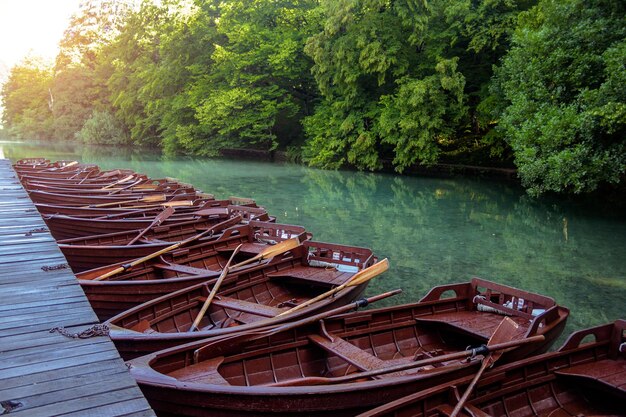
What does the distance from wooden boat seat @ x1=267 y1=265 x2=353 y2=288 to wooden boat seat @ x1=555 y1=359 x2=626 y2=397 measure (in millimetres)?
2901

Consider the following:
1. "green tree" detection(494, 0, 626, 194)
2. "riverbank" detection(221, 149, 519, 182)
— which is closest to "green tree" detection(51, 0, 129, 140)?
"riverbank" detection(221, 149, 519, 182)

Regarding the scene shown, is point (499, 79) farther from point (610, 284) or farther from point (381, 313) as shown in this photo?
point (381, 313)

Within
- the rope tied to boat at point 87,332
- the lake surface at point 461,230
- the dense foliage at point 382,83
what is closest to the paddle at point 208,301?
the rope tied to boat at point 87,332

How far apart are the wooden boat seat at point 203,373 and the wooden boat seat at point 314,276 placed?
9.25 ft

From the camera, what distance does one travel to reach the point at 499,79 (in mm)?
19562

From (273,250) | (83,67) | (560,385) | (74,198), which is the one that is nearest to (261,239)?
(273,250)

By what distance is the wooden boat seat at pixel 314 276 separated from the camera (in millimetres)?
6406

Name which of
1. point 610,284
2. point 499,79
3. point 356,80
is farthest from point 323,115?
point 610,284

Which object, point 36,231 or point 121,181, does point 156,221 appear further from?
point 121,181

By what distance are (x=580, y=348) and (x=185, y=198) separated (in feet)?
30.3

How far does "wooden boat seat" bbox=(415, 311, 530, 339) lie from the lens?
490cm

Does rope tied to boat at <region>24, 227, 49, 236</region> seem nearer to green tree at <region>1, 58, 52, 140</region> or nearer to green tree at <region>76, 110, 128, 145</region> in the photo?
green tree at <region>76, 110, 128, 145</region>

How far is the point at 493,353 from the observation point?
394 centimetres

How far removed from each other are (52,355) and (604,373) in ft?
13.7
